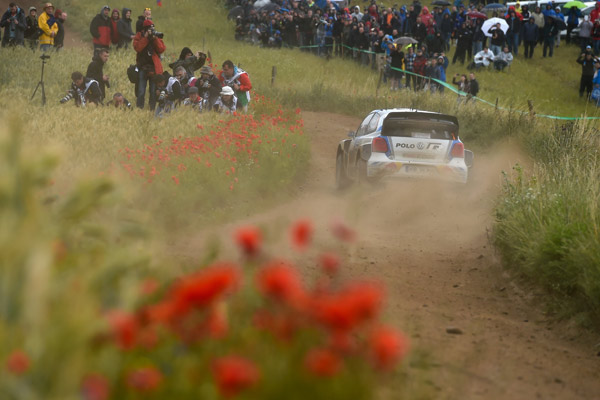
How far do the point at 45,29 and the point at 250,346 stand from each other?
27680 mm

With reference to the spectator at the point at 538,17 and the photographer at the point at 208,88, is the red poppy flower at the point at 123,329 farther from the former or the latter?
the spectator at the point at 538,17

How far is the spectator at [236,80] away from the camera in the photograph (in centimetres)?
2214

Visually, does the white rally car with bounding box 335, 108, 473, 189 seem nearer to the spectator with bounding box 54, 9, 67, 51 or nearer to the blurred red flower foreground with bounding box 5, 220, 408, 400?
the blurred red flower foreground with bounding box 5, 220, 408, 400

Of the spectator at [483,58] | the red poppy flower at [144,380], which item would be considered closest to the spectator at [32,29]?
the spectator at [483,58]

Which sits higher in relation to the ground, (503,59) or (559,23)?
(559,23)

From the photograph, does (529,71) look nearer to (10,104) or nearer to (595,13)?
(595,13)

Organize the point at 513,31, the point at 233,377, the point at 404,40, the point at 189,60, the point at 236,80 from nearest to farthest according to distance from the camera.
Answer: the point at 233,377 < the point at 236,80 < the point at 189,60 < the point at 404,40 < the point at 513,31

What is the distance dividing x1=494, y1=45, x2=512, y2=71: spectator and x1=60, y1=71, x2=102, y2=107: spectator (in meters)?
21.7

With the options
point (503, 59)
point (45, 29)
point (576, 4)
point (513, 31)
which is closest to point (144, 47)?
point (45, 29)

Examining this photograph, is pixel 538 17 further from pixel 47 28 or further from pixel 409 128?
pixel 409 128

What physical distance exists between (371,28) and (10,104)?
899 inches

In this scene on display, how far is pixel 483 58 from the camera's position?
38.8 metres

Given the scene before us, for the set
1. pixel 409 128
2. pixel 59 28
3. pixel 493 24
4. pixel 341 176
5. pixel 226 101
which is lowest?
pixel 341 176

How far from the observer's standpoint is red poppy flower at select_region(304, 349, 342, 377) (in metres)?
2.49
